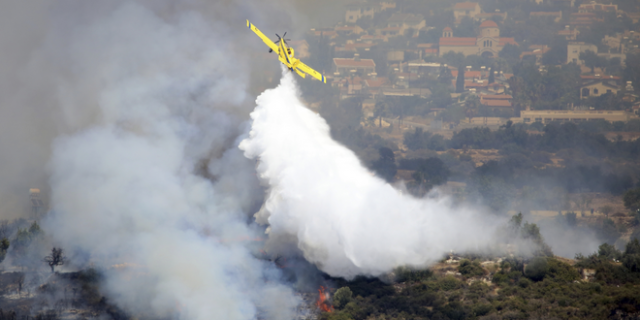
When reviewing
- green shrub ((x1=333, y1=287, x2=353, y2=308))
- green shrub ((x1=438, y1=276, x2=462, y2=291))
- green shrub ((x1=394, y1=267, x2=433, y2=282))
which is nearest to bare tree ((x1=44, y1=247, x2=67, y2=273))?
green shrub ((x1=333, y1=287, x2=353, y2=308))

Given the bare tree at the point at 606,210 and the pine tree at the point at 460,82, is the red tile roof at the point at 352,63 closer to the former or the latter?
the pine tree at the point at 460,82

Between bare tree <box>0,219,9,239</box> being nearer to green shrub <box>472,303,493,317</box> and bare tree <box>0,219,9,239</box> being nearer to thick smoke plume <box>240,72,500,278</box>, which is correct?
thick smoke plume <box>240,72,500,278</box>

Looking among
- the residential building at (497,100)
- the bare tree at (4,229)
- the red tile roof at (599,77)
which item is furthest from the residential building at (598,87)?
the bare tree at (4,229)

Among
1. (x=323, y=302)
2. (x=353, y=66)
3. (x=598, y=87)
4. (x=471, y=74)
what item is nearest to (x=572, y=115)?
(x=598, y=87)

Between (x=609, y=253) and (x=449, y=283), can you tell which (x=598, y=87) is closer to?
(x=609, y=253)

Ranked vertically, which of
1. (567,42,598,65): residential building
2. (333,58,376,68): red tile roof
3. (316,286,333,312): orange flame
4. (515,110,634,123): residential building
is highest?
(567,42,598,65): residential building

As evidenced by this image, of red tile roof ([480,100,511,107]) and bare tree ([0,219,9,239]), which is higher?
red tile roof ([480,100,511,107])
